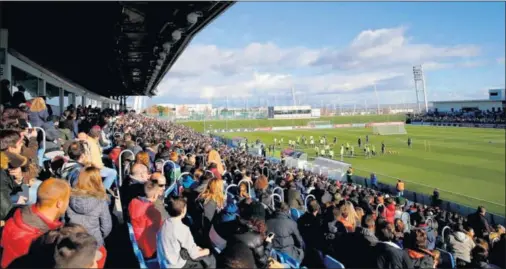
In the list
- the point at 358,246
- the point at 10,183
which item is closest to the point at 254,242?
the point at 358,246

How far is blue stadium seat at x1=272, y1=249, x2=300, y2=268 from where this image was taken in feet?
13.6

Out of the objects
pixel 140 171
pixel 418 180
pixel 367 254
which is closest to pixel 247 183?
pixel 140 171

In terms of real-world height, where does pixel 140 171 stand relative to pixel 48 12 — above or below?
below

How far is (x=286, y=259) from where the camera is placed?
4.31 metres

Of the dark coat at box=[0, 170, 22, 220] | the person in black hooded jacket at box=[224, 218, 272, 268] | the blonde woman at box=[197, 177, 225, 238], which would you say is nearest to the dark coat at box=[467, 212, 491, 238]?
the blonde woman at box=[197, 177, 225, 238]

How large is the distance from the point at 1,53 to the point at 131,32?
3280 mm

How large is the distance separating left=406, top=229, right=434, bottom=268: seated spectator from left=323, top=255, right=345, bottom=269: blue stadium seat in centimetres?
91

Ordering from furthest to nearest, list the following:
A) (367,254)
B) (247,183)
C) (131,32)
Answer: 1. (131,32)
2. (247,183)
3. (367,254)

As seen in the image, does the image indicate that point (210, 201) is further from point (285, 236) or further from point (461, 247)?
point (461, 247)

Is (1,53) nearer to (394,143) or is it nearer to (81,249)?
(81,249)

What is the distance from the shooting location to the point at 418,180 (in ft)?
84.6

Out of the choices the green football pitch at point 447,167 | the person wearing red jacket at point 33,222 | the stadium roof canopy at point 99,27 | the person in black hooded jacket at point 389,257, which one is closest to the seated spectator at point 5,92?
the stadium roof canopy at point 99,27

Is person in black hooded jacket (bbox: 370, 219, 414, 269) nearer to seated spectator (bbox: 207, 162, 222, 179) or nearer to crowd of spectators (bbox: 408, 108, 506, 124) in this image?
seated spectator (bbox: 207, 162, 222, 179)

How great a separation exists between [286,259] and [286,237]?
375 mm
